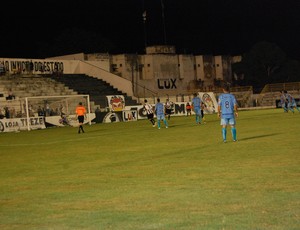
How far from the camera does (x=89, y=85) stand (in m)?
64.9

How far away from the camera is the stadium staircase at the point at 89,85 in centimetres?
6267

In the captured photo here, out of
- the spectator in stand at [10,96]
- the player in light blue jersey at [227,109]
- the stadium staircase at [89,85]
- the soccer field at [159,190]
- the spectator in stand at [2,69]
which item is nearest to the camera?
the soccer field at [159,190]

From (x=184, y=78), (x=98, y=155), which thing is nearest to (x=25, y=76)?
(x=184, y=78)

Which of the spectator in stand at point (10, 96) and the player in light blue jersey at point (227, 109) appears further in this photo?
the spectator in stand at point (10, 96)

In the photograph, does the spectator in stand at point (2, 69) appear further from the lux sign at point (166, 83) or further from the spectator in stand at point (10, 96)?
the lux sign at point (166, 83)

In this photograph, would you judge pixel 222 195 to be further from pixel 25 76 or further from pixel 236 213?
pixel 25 76

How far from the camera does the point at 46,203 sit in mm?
9312

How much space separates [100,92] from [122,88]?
4.17 meters

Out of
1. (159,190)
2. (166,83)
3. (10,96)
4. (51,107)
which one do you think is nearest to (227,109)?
(159,190)

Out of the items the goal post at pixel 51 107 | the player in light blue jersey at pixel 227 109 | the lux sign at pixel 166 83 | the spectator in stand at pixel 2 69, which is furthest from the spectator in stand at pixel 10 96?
the player in light blue jersey at pixel 227 109

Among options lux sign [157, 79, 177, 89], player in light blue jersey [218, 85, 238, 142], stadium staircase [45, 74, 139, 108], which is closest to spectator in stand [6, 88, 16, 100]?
stadium staircase [45, 74, 139, 108]

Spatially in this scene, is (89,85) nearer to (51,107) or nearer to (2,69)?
(2,69)

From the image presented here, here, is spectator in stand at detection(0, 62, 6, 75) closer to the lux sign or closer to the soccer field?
the lux sign

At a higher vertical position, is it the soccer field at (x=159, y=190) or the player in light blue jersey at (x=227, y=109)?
the player in light blue jersey at (x=227, y=109)
